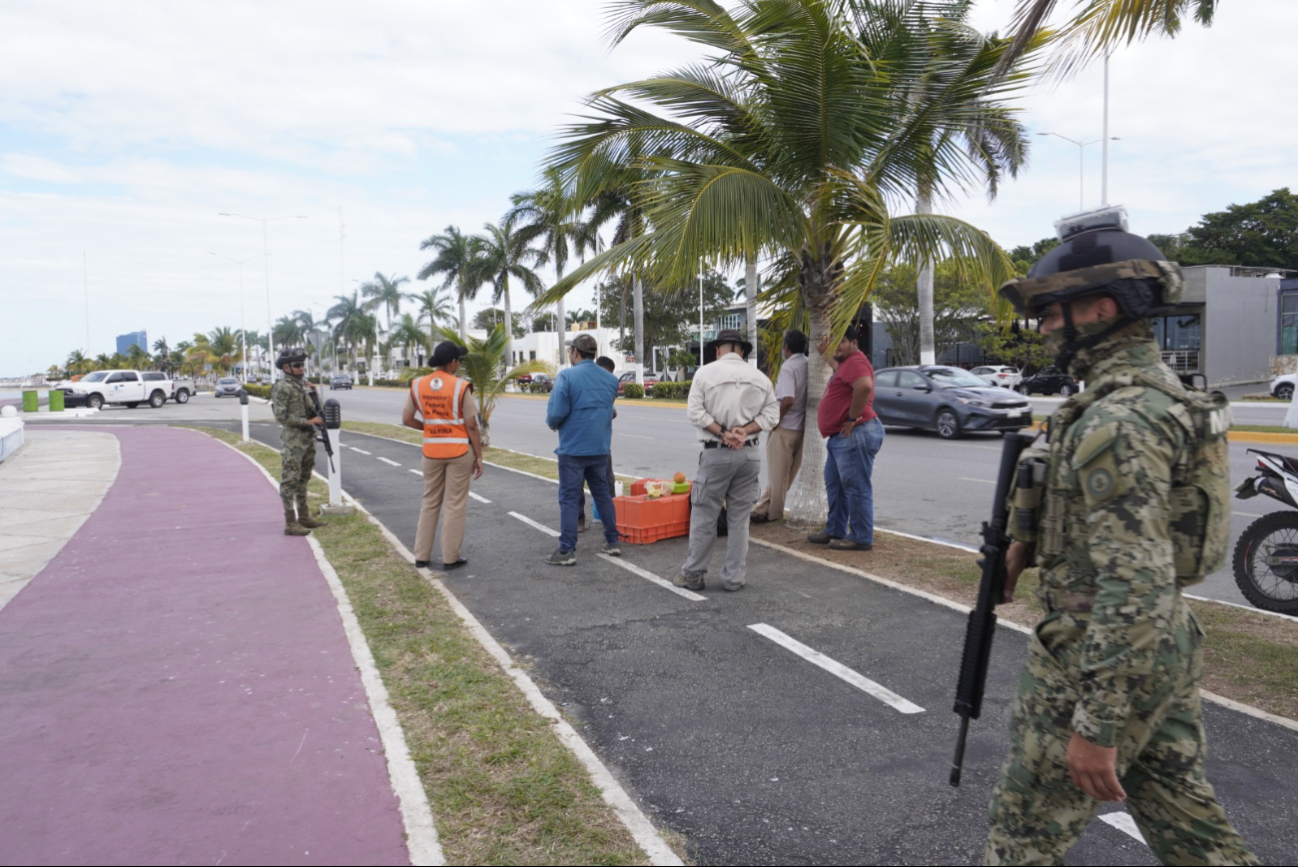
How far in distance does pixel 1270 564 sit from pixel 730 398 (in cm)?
377

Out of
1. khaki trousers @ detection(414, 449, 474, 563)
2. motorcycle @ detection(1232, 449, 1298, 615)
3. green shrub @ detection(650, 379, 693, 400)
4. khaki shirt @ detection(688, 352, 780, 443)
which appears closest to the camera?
motorcycle @ detection(1232, 449, 1298, 615)

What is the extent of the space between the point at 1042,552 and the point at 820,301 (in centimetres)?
612

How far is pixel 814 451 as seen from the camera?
8.27m

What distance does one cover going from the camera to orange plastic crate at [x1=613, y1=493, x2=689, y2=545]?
8.01 m

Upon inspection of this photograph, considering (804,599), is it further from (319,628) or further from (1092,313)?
(1092,313)

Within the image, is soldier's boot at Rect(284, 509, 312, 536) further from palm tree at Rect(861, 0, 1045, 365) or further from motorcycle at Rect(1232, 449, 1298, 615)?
motorcycle at Rect(1232, 449, 1298, 615)

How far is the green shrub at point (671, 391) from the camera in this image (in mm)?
37875

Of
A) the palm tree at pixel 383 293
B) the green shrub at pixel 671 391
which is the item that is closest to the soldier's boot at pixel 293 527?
the green shrub at pixel 671 391

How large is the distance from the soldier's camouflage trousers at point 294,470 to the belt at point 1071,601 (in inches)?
311

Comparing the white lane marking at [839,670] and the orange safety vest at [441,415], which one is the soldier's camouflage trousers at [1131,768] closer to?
the white lane marking at [839,670]

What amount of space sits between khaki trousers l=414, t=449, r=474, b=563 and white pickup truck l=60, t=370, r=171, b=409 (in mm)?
39794

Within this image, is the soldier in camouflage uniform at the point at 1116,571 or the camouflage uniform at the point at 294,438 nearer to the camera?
the soldier in camouflage uniform at the point at 1116,571

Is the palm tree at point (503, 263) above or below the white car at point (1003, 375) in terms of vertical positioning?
above

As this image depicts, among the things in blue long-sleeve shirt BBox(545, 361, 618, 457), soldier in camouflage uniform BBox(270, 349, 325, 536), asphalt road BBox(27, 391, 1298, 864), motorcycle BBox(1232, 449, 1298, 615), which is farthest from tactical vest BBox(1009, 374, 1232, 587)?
soldier in camouflage uniform BBox(270, 349, 325, 536)
